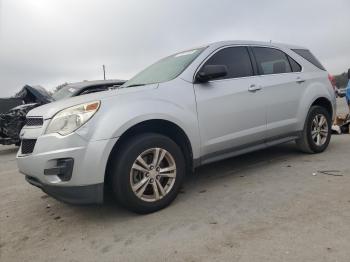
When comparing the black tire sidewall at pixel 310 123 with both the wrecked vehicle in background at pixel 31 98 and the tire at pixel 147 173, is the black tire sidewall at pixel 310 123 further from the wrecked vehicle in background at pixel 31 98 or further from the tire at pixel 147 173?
the wrecked vehicle in background at pixel 31 98

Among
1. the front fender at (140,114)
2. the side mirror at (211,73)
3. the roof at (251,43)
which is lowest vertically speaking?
the front fender at (140,114)

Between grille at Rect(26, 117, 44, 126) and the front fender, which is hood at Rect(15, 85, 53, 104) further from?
the front fender

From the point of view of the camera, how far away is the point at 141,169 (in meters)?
3.71

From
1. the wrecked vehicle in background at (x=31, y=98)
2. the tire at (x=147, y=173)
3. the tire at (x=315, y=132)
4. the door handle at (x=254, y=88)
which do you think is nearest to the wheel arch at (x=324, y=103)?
the tire at (x=315, y=132)

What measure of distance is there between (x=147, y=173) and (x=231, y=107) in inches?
55.2

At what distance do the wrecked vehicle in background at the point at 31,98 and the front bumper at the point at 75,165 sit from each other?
5.17 meters

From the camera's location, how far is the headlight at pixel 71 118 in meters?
3.48

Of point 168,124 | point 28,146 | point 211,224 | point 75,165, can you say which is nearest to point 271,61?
point 168,124

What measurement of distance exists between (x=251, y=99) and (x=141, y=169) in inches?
72.4

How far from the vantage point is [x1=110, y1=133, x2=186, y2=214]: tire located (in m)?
3.57

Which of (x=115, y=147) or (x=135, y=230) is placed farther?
(x=115, y=147)

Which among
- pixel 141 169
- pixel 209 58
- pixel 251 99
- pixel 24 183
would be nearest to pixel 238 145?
pixel 251 99

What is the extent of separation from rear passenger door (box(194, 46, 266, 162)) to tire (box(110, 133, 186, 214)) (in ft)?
1.70

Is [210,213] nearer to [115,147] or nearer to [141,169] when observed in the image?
[141,169]
